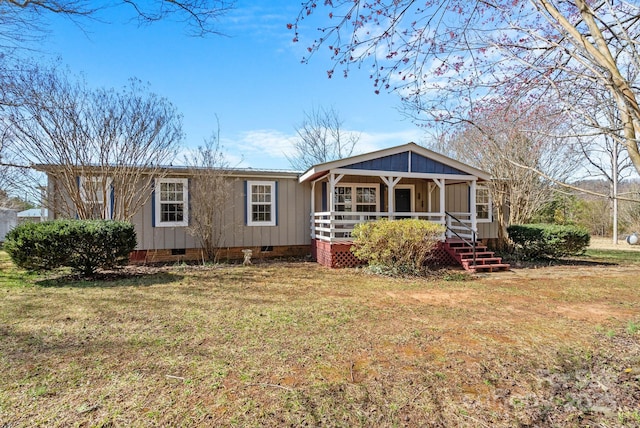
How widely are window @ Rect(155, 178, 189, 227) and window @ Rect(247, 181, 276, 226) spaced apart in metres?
1.85

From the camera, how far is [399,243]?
26.1 ft

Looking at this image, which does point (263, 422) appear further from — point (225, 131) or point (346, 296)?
point (225, 131)

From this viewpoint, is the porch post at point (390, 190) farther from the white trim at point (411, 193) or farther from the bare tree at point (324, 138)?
the bare tree at point (324, 138)

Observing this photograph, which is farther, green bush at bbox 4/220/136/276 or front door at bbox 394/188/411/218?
front door at bbox 394/188/411/218

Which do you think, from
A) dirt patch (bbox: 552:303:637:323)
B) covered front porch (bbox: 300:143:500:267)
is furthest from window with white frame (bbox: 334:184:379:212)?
dirt patch (bbox: 552:303:637:323)

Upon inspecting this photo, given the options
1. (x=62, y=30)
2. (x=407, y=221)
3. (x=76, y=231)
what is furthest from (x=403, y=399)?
(x=62, y=30)

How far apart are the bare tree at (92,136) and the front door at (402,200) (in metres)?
7.39

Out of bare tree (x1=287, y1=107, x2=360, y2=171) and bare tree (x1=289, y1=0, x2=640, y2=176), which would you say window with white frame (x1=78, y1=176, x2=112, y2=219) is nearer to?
bare tree (x1=289, y1=0, x2=640, y2=176)

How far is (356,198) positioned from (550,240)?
20.0ft

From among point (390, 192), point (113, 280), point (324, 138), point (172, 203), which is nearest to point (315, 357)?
point (113, 280)

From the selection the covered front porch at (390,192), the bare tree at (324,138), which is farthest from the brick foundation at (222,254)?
the bare tree at (324,138)

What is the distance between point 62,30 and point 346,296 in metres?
7.47

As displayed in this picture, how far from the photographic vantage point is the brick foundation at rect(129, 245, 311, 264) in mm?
9781

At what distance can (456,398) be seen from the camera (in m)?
2.62
